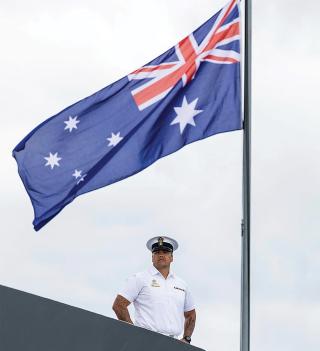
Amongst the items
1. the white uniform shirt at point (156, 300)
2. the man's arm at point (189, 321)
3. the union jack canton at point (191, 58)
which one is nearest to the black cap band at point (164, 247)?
the white uniform shirt at point (156, 300)

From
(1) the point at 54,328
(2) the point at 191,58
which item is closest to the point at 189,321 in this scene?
(2) the point at 191,58

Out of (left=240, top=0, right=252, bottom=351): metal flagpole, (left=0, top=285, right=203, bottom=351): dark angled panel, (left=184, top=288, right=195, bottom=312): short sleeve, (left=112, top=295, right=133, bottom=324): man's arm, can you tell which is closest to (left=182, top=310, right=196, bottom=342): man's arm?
(left=184, top=288, right=195, bottom=312): short sleeve

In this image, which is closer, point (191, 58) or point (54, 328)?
point (54, 328)

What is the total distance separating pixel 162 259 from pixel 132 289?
493 millimetres

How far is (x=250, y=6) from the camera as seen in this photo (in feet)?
29.8

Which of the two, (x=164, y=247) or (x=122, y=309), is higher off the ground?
(x=164, y=247)

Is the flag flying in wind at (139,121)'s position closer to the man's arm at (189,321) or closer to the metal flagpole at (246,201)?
the metal flagpole at (246,201)

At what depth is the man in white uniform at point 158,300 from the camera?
7.78m

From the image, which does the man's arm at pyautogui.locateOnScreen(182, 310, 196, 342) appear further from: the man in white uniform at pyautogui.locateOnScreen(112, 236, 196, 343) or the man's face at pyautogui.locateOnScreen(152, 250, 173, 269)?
the man's face at pyautogui.locateOnScreen(152, 250, 173, 269)

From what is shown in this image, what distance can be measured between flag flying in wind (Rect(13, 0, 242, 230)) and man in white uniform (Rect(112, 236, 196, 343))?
3.55 ft

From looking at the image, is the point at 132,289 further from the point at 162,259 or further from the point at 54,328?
the point at 54,328

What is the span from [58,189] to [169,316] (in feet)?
5.48

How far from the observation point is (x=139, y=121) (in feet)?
29.8

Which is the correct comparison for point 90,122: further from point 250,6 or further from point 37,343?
point 37,343
